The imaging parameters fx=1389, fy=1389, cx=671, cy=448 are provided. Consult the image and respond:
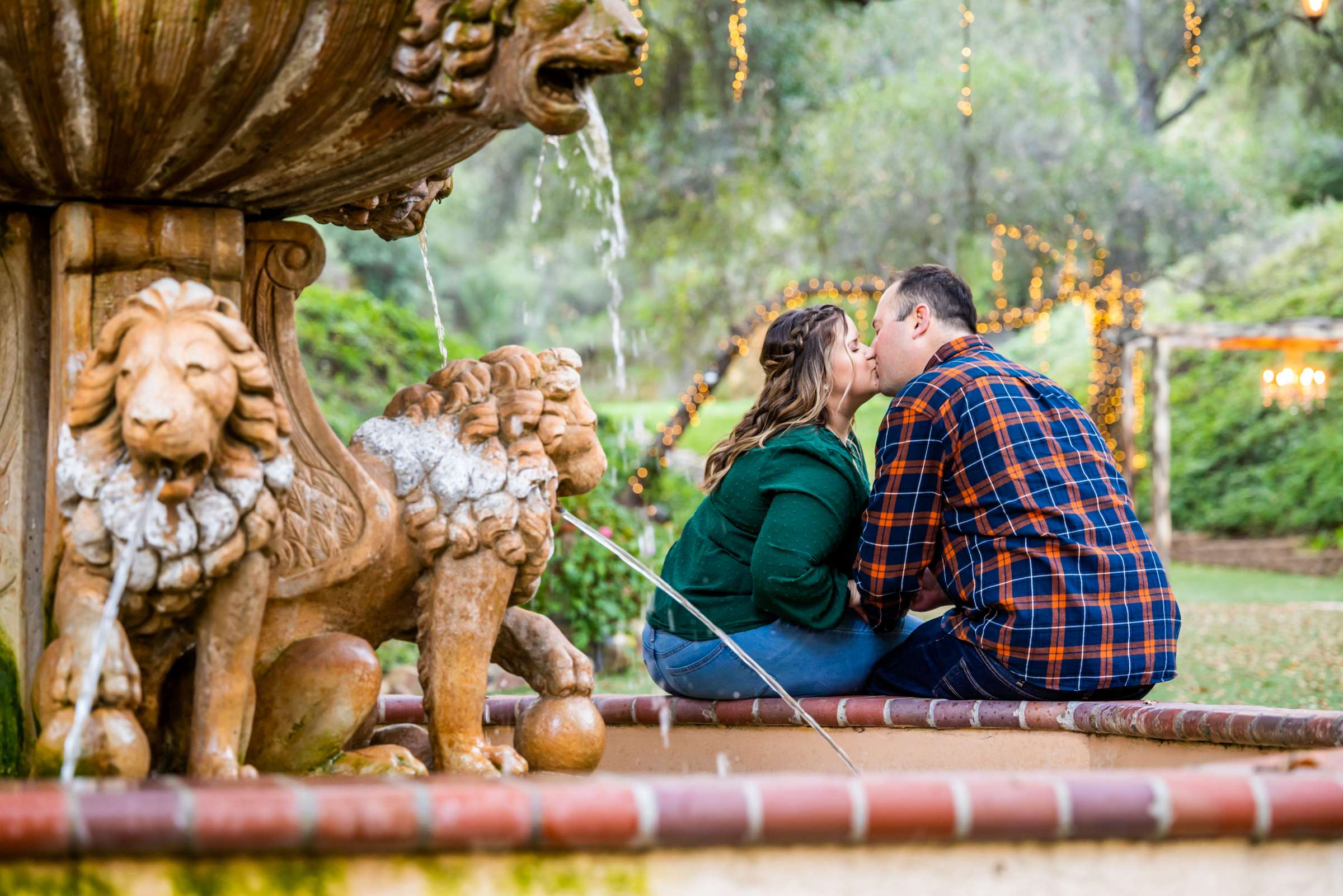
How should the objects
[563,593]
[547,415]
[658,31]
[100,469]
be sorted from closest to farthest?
[100,469] < [547,415] < [563,593] < [658,31]

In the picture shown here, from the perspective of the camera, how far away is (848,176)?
57.9ft

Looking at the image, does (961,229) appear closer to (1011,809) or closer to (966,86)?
(966,86)

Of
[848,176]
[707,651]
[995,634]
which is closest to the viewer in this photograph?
[995,634]

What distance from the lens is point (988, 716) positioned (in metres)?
3.27

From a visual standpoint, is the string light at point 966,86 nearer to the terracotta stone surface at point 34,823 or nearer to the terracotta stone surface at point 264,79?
the terracotta stone surface at point 264,79

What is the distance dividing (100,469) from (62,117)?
2.03ft

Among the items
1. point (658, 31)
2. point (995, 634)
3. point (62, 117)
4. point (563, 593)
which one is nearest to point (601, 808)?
point (62, 117)

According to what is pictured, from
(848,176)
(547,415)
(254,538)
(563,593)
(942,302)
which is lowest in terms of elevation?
(563,593)

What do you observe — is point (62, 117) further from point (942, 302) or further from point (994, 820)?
point (942, 302)

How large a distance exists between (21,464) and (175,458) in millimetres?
705

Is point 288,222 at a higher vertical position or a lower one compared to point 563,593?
higher

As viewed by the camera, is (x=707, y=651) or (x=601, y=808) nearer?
(x=601, y=808)

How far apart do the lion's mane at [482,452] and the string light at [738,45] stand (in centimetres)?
1006

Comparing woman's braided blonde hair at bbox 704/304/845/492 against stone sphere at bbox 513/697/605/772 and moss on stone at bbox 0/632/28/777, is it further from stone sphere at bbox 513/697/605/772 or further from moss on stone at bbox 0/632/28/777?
moss on stone at bbox 0/632/28/777
